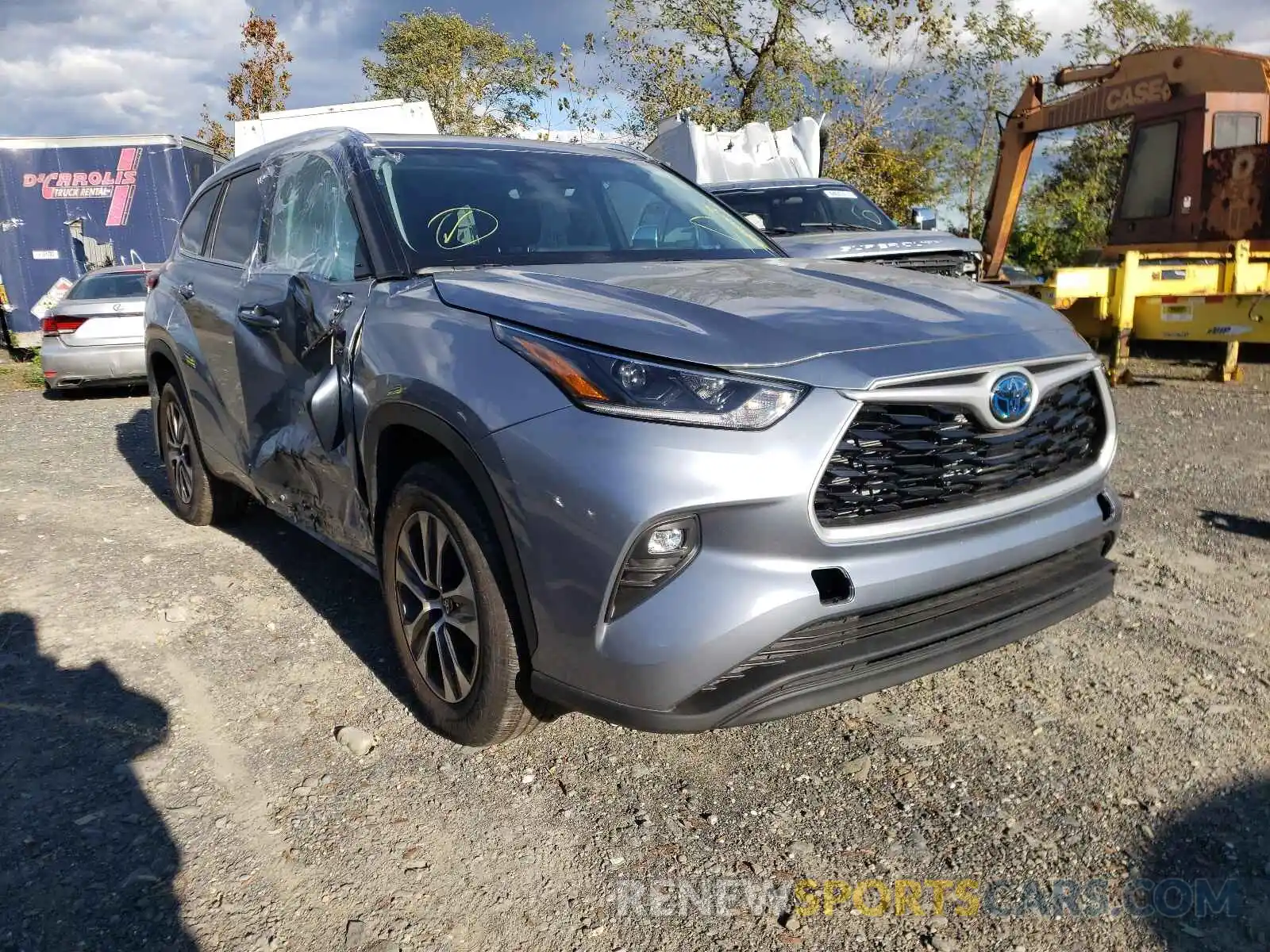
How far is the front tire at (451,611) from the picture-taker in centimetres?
260

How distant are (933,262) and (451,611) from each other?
19.6ft

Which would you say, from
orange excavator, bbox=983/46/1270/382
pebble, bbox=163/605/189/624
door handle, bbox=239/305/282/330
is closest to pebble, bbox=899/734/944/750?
door handle, bbox=239/305/282/330

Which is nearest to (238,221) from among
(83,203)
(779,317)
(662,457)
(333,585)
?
(333,585)

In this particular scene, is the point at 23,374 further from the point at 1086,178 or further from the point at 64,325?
the point at 1086,178

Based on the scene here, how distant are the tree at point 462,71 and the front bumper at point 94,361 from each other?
1732cm

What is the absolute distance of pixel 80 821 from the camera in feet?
8.82

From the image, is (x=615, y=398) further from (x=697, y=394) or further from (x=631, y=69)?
(x=631, y=69)

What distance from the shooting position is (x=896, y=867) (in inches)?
93.7

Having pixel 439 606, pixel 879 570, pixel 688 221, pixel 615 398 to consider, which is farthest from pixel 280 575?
pixel 879 570

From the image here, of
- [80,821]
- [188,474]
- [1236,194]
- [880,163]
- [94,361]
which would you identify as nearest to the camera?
[80,821]

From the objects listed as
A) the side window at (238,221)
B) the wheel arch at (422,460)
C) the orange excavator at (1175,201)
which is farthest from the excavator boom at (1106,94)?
the wheel arch at (422,460)

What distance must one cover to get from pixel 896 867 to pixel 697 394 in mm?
1214

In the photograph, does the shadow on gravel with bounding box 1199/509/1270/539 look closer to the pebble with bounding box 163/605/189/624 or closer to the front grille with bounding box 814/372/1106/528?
the front grille with bounding box 814/372/1106/528

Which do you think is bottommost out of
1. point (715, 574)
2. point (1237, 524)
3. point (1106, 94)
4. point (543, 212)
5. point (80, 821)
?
point (1237, 524)
